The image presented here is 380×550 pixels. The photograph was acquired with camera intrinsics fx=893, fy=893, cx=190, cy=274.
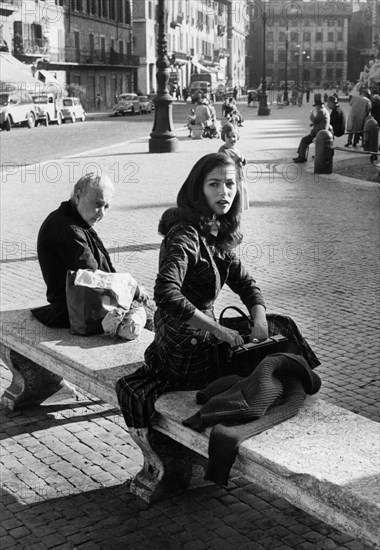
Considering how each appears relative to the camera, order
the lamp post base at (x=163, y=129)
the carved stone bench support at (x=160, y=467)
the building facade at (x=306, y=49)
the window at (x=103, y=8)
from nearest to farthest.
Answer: the carved stone bench support at (x=160, y=467) < the lamp post base at (x=163, y=129) < the window at (x=103, y=8) < the building facade at (x=306, y=49)

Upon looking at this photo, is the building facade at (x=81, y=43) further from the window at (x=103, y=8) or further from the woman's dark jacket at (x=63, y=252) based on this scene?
the woman's dark jacket at (x=63, y=252)

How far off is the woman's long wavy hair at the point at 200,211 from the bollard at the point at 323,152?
12761mm

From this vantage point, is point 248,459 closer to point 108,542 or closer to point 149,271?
point 108,542

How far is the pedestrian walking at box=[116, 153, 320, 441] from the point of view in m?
3.85

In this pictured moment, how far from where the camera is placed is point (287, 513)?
393 centimetres

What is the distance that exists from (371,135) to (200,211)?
54.9 feet

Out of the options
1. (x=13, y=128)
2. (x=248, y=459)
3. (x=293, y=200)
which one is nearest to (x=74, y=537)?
(x=248, y=459)

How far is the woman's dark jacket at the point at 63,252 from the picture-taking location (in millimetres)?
4871

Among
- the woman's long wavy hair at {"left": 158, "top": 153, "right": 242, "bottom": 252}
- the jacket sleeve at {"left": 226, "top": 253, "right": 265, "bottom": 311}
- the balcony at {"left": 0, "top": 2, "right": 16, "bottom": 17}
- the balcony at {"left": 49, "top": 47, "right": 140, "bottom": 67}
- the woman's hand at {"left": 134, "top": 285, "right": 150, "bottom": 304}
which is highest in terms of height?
the balcony at {"left": 0, "top": 2, "right": 16, "bottom": 17}

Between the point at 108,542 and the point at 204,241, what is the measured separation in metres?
1.37

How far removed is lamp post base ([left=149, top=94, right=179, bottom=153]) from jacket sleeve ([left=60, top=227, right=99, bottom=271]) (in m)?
16.1

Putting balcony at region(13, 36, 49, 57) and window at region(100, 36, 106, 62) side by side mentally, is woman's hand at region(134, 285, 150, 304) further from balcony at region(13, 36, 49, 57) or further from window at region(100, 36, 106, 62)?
window at region(100, 36, 106, 62)

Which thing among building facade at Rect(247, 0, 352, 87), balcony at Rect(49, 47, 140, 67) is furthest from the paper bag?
building facade at Rect(247, 0, 352, 87)

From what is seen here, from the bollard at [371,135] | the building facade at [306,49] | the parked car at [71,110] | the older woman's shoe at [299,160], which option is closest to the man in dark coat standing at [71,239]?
the older woman's shoe at [299,160]
